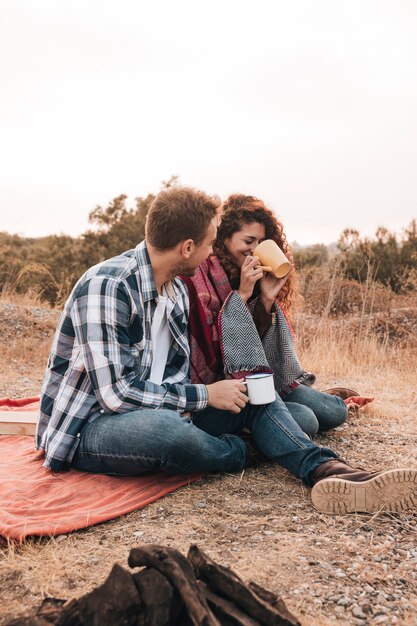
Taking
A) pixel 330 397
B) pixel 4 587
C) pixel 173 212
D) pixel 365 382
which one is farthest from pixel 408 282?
pixel 4 587

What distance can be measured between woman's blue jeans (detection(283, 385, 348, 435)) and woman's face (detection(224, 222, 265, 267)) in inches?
34.0

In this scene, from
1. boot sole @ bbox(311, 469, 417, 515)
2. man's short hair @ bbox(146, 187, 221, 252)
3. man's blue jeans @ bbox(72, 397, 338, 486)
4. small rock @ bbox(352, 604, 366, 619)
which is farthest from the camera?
man's short hair @ bbox(146, 187, 221, 252)

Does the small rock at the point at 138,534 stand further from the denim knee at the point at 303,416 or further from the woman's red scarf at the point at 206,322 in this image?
the denim knee at the point at 303,416

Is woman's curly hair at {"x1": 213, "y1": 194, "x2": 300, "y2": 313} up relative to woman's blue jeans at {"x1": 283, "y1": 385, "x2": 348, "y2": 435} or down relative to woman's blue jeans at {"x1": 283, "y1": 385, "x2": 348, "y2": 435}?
up

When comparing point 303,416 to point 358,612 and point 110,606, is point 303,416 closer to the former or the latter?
point 358,612

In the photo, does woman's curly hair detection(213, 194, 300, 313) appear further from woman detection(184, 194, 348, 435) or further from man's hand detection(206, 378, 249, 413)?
man's hand detection(206, 378, 249, 413)

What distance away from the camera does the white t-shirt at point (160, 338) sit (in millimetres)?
3209

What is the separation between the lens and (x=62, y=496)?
2.94 meters

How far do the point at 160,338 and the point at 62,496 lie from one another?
0.86 metres

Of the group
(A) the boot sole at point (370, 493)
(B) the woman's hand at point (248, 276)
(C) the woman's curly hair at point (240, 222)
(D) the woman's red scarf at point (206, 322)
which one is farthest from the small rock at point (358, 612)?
(C) the woman's curly hair at point (240, 222)

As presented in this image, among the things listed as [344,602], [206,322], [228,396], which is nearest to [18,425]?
[206,322]

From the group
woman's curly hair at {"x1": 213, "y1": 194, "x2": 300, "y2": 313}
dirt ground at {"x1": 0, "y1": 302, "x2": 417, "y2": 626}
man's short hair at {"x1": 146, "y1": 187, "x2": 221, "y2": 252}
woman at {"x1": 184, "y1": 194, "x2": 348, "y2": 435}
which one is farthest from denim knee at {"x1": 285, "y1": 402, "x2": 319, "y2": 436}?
man's short hair at {"x1": 146, "y1": 187, "x2": 221, "y2": 252}

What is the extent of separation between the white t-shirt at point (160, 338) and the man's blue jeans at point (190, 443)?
28 cm

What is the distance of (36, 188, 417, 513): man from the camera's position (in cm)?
288
